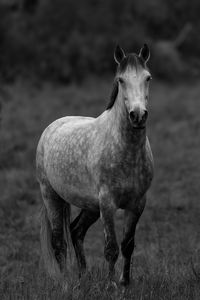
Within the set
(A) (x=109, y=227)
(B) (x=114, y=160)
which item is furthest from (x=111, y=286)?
(B) (x=114, y=160)

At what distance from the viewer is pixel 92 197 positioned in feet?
17.3

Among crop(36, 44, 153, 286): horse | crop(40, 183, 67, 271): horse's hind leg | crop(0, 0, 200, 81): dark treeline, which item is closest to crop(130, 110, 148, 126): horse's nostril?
crop(36, 44, 153, 286): horse

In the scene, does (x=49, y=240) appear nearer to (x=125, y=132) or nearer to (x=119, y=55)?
(x=125, y=132)

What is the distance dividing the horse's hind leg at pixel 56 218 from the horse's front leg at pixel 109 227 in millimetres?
1074

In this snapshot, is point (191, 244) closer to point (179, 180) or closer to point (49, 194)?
point (49, 194)

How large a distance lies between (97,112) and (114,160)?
10.2m

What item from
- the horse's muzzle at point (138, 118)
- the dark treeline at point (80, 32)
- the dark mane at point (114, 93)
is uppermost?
the dark treeline at point (80, 32)

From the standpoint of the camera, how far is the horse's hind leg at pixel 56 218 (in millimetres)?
6156

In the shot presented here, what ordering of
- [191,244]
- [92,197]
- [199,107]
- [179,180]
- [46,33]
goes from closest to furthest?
[92,197], [191,244], [179,180], [199,107], [46,33]

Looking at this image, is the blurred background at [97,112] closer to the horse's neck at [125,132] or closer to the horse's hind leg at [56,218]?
the horse's hind leg at [56,218]

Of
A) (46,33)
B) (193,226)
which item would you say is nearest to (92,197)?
(193,226)

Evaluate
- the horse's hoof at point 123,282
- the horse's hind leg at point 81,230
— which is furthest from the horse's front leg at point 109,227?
the horse's hind leg at point 81,230

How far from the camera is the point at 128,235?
17.5ft

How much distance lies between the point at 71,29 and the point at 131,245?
17.0 metres
